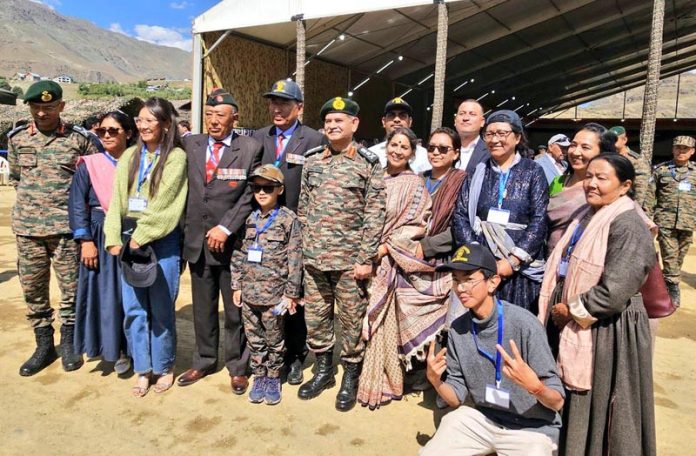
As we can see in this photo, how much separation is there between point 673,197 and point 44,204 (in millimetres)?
7416

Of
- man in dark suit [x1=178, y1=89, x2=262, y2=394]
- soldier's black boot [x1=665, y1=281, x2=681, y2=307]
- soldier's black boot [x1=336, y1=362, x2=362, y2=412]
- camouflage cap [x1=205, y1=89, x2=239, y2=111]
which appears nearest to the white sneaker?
man in dark suit [x1=178, y1=89, x2=262, y2=394]

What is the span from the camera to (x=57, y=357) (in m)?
3.61

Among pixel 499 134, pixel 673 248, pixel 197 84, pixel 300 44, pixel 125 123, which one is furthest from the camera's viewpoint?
pixel 197 84

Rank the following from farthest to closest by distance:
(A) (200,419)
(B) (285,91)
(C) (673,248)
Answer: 1. (C) (673,248)
2. (B) (285,91)
3. (A) (200,419)

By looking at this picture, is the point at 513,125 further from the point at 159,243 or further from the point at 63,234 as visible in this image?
the point at 63,234

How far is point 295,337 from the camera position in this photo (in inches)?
136

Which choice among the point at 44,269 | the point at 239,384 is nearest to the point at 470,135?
the point at 239,384

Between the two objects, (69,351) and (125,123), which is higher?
(125,123)

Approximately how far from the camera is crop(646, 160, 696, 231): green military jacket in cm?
614

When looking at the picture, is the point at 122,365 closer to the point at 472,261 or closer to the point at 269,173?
the point at 269,173

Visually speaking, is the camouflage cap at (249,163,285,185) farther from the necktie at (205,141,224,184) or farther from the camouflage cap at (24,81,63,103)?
the camouflage cap at (24,81,63,103)

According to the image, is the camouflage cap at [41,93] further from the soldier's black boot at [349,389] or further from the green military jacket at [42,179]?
Result: the soldier's black boot at [349,389]

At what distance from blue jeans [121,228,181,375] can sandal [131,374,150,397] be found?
6 centimetres

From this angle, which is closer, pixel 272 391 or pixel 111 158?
pixel 272 391
